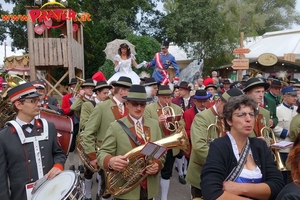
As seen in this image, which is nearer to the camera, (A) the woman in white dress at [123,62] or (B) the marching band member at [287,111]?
(B) the marching band member at [287,111]

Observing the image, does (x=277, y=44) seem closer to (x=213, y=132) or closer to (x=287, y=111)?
(x=287, y=111)

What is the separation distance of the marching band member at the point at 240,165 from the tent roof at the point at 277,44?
73.7 feet

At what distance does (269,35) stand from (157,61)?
79.0 ft

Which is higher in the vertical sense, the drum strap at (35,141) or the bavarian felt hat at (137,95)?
the bavarian felt hat at (137,95)

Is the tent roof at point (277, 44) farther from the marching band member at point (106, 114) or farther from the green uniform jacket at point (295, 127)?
the marching band member at point (106, 114)

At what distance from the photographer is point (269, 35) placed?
100 feet

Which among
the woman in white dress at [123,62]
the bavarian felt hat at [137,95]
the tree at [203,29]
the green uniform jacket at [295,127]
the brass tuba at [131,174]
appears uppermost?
the tree at [203,29]

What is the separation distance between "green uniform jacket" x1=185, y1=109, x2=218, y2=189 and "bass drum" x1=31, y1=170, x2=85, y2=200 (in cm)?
142

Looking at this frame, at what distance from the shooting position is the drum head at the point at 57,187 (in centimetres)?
285

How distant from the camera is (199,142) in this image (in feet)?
11.9

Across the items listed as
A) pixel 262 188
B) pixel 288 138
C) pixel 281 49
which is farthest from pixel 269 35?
pixel 262 188

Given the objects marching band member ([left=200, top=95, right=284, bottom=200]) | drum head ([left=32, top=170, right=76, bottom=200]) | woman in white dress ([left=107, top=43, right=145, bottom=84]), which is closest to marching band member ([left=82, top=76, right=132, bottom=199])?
drum head ([left=32, top=170, right=76, bottom=200])

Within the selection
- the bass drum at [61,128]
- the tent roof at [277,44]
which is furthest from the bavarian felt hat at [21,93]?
the tent roof at [277,44]

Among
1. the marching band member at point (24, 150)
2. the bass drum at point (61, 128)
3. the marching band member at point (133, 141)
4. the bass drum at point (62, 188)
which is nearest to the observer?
the bass drum at point (62, 188)
